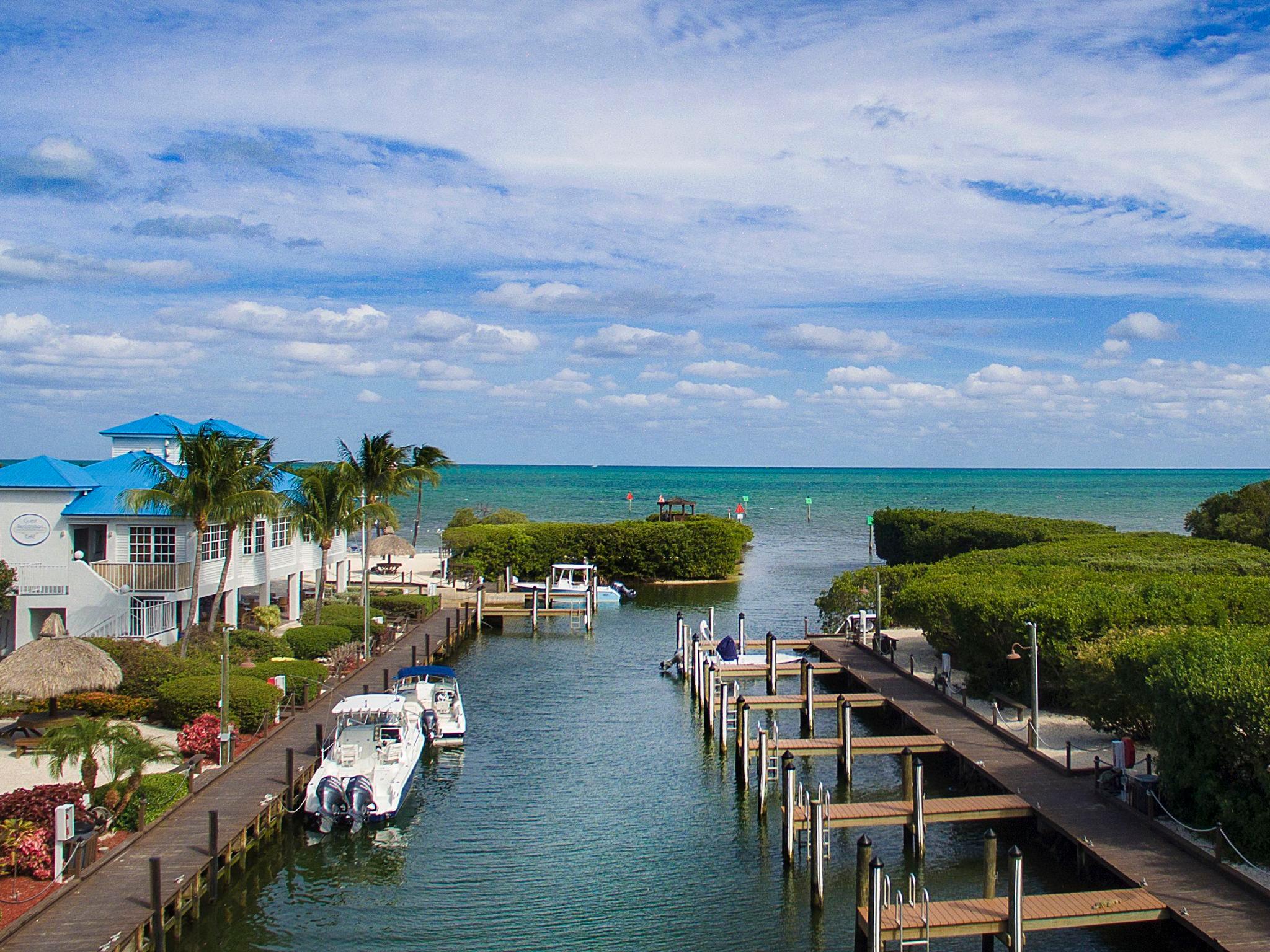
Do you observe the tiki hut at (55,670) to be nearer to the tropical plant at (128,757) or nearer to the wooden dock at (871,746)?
the tropical plant at (128,757)

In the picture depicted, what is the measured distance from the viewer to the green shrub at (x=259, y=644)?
126 ft

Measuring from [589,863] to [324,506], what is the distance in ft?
92.8

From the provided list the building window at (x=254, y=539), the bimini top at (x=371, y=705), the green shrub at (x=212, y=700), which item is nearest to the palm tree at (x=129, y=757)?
the bimini top at (x=371, y=705)

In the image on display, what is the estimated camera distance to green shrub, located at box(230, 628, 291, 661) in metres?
38.3

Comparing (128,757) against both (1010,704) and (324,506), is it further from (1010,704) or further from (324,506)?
(324,506)

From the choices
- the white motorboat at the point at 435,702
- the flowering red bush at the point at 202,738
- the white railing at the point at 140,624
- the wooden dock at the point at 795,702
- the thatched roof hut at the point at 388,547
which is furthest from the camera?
the thatched roof hut at the point at 388,547

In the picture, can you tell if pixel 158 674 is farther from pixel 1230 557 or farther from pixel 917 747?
pixel 1230 557

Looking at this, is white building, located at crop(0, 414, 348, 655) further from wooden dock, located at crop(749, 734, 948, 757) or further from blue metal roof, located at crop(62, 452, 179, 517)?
wooden dock, located at crop(749, 734, 948, 757)

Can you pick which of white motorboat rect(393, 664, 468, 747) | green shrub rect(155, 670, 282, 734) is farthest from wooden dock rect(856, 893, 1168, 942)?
green shrub rect(155, 670, 282, 734)

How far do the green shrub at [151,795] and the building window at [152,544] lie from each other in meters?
16.2

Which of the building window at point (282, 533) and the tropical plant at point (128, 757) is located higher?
the building window at point (282, 533)

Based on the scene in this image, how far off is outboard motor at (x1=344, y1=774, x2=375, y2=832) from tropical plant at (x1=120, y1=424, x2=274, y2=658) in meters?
14.3

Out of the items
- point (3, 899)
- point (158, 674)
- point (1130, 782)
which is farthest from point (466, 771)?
point (1130, 782)

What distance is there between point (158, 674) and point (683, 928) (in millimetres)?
18966
